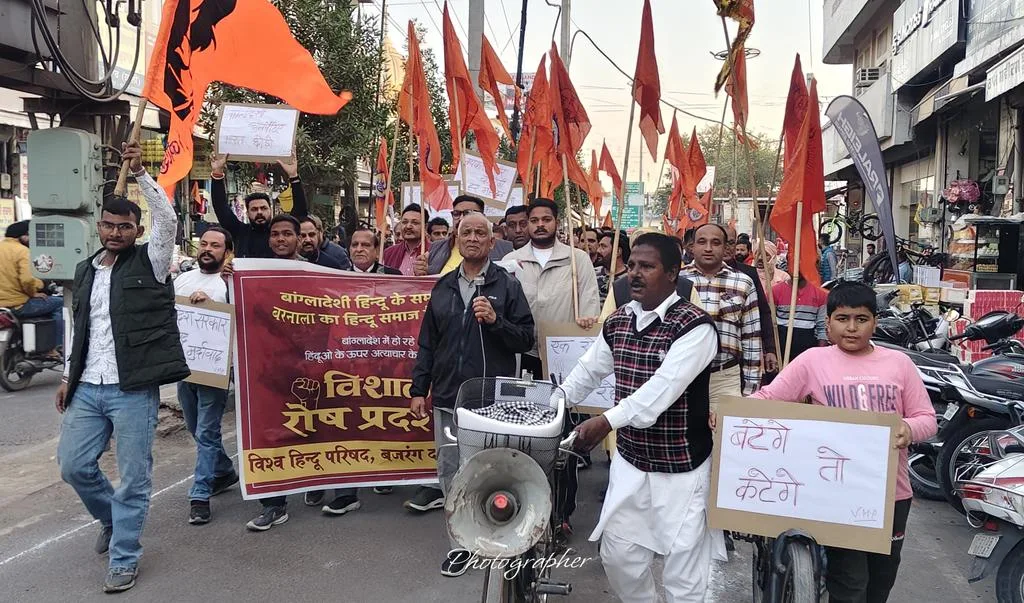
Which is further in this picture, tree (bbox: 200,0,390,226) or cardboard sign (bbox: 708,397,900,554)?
tree (bbox: 200,0,390,226)

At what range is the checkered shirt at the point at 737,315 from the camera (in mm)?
5164

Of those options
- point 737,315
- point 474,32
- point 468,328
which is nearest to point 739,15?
point 737,315

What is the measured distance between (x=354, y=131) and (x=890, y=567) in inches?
418

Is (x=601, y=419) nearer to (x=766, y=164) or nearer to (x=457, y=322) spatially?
(x=457, y=322)

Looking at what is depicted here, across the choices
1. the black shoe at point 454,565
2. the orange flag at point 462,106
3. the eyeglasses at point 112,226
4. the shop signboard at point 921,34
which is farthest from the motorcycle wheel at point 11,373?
the shop signboard at point 921,34

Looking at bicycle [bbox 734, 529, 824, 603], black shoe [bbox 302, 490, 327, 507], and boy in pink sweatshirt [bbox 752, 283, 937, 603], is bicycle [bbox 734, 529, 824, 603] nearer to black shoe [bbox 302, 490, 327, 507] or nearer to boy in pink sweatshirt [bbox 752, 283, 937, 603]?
boy in pink sweatshirt [bbox 752, 283, 937, 603]

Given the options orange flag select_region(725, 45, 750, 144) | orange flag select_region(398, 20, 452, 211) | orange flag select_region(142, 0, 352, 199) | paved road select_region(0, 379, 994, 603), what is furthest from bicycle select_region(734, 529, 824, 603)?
orange flag select_region(398, 20, 452, 211)

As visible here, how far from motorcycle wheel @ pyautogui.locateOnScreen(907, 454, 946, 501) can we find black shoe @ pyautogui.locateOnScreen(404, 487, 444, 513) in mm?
3476

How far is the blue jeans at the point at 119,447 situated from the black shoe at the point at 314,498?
147cm

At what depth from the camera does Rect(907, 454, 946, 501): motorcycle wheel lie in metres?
6.25

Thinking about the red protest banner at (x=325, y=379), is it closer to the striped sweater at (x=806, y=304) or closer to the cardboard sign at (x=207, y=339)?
the cardboard sign at (x=207, y=339)

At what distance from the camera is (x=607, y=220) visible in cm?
2144

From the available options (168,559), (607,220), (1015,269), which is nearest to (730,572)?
(168,559)

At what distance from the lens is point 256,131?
6262 millimetres
